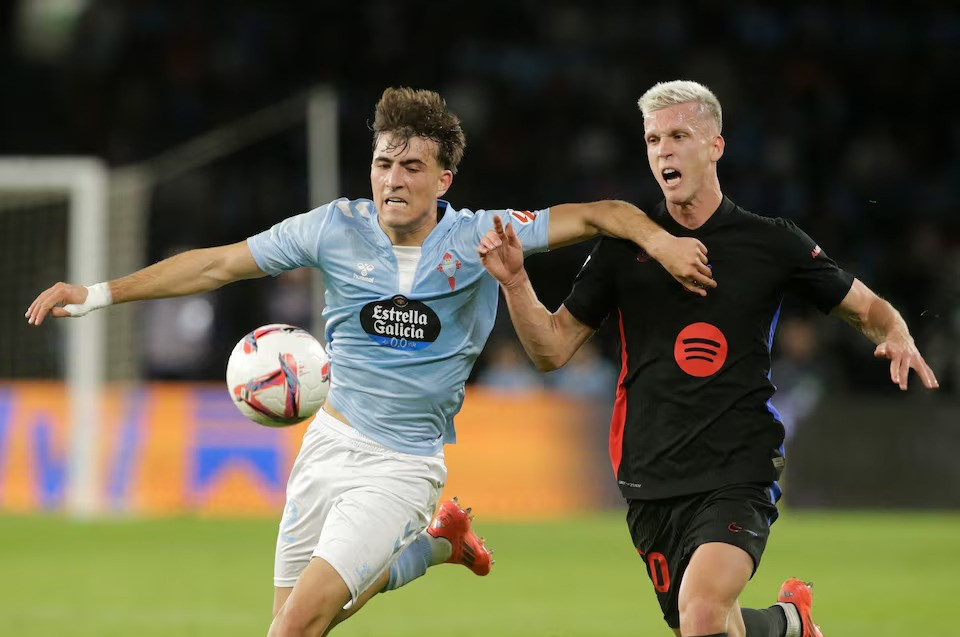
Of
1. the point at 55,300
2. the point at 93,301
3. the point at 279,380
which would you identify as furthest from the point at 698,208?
the point at 55,300

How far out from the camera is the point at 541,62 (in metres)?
21.6

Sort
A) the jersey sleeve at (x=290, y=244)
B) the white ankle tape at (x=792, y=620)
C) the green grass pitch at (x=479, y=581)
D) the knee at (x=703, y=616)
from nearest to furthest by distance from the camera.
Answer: the knee at (x=703, y=616), the jersey sleeve at (x=290, y=244), the white ankle tape at (x=792, y=620), the green grass pitch at (x=479, y=581)

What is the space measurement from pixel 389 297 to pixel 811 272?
1600 mm

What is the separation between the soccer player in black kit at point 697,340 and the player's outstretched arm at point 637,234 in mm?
120

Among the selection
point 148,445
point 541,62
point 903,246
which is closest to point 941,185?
point 903,246

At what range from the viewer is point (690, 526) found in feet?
18.2

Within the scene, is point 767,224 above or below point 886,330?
above

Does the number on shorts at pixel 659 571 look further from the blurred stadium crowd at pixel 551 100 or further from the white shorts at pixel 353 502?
the blurred stadium crowd at pixel 551 100

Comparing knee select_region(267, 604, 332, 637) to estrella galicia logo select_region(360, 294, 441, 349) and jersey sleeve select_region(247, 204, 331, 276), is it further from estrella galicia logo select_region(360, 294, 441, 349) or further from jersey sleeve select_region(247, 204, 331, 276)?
jersey sleeve select_region(247, 204, 331, 276)

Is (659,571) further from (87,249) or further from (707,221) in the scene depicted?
(87,249)

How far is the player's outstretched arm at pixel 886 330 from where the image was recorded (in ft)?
17.8

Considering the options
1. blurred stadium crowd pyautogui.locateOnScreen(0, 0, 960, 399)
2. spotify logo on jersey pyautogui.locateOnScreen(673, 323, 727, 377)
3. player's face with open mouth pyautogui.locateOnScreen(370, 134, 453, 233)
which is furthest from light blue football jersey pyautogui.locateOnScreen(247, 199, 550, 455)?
blurred stadium crowd pyautogui.locateOnScreen(0, 0, 960, 399)

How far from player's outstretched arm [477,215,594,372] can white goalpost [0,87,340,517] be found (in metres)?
9.99

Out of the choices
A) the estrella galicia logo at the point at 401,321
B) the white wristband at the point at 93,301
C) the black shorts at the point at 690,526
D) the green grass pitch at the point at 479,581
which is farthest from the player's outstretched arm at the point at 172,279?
the green grass pitch at the point at 479,581
